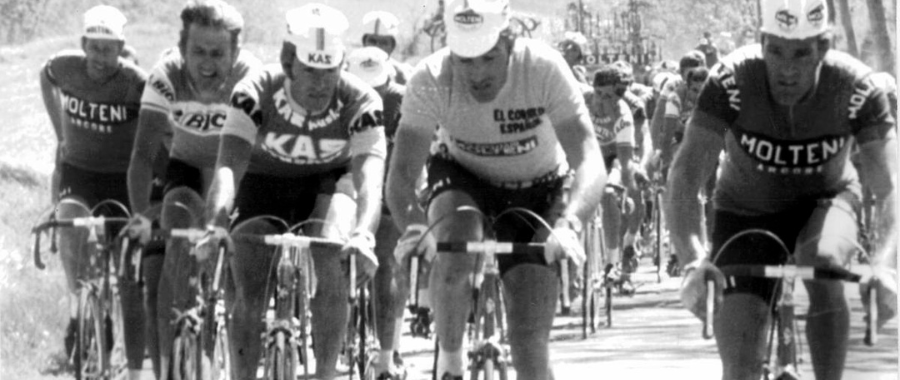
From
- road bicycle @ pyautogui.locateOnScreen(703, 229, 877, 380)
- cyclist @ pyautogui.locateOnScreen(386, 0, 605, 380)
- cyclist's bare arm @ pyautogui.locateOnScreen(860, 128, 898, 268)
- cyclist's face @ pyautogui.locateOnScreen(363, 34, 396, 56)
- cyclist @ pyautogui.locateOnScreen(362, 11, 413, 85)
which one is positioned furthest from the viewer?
cyclist's face @ pyautogui.locateOnScreen(363, 34, 396, 56)

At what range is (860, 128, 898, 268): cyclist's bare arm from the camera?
8.59 m

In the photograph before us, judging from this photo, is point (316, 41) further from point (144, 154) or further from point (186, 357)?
point (186, 357)

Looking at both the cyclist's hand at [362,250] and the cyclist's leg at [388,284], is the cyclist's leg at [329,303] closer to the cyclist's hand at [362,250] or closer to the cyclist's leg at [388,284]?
the cyclist's hand at [362,250]

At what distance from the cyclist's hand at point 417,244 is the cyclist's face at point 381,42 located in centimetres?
299

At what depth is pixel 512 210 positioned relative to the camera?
8.99m

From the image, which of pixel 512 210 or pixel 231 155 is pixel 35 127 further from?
pixel 512 210

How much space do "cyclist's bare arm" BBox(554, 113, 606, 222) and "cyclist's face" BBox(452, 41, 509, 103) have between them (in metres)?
0.31

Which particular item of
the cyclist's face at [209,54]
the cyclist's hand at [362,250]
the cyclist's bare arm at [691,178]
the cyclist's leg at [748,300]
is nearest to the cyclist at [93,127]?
the cyclist's face at [209,54]

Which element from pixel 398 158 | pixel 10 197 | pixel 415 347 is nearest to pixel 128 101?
pixel 10 197

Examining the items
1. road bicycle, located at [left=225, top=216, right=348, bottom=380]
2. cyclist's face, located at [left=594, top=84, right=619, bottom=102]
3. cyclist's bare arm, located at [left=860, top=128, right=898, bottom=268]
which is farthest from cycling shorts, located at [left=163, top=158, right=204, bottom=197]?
cyclist's bare arm, located at [left=860, top=128, right=898, bottom=268]

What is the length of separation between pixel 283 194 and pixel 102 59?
143 cm

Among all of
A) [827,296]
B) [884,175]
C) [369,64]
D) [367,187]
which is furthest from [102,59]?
[827,296]

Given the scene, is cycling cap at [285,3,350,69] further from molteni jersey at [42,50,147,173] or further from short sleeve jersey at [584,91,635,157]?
short sleeve jersey at [584,91,635,157]

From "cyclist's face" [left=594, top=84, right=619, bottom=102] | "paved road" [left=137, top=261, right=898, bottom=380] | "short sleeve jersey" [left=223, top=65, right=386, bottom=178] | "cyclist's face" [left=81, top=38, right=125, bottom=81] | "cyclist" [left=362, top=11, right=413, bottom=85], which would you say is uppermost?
"cyclist" [left=362, top=11, right=413, bottom=85]
